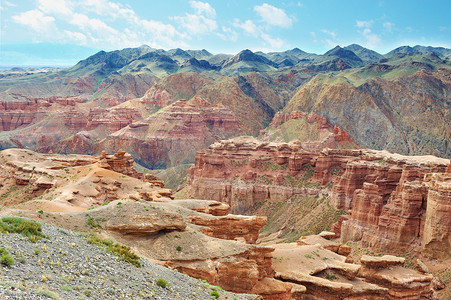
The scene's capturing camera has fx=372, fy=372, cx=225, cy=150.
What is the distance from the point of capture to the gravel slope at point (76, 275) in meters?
12.9

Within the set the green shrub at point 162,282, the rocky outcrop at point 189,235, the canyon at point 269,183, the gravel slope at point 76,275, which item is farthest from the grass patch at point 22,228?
the canyon at point 269,183

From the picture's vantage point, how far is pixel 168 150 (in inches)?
6629

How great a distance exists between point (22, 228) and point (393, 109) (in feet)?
556

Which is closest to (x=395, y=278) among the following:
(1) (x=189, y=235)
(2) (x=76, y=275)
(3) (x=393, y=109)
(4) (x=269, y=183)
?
(1) (x=189, y=235)

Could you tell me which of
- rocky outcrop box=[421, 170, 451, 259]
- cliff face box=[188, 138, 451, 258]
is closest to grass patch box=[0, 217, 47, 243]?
rocky outcrop box=[421, 170, 451, 259]

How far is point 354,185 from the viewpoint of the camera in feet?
225

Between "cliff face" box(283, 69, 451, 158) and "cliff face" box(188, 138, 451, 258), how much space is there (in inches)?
2902

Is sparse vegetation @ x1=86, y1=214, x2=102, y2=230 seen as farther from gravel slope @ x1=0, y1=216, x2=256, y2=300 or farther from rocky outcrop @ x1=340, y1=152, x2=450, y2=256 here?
rocky outcrop @ x1=340, y1=152, x2=450, y2=256

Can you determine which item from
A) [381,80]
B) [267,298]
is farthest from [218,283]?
[381,80]

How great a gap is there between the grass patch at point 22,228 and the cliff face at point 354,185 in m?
43.6

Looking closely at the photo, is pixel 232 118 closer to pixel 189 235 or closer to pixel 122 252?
pixel 189 235

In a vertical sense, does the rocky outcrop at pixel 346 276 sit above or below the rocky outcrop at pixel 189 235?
below

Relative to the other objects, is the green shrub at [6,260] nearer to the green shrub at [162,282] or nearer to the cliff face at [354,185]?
the green shrub at [162,282]

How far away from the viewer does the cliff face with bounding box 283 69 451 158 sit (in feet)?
486
